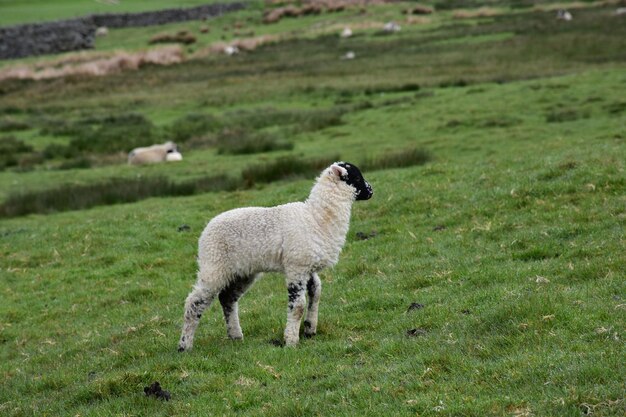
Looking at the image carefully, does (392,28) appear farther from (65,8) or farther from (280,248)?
(280,248)

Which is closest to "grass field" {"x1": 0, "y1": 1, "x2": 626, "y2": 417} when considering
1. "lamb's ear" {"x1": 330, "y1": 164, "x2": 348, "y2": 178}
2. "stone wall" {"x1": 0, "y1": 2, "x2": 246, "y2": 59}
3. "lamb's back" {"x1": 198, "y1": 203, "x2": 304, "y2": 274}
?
"lamb's back" {"x1": 198, "y1": 203, "x2": 304, "y2": 274}

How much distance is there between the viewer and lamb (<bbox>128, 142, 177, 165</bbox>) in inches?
1255

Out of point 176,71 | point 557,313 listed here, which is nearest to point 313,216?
point 557,313

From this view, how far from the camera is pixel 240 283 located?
1156 cm

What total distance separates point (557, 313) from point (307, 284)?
3564 millimetres

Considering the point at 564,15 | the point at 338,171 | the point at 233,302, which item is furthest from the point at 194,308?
the point at 564,15

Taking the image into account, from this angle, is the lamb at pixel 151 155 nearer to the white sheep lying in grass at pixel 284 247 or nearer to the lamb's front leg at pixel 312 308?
the white sheep lying in grass at pixel 284 247

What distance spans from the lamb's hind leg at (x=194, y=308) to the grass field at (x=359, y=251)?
50 cm

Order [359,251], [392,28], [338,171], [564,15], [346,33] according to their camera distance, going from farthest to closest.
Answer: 1. [346,33]
2. [392,28]
3. [564,15]
4. [359,251]
5. [338,171]

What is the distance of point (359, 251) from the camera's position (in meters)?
16.5

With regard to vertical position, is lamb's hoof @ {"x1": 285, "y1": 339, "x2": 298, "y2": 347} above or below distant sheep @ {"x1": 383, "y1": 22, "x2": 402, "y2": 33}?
above

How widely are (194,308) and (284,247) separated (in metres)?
1.63

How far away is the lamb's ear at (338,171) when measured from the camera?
11438 mm

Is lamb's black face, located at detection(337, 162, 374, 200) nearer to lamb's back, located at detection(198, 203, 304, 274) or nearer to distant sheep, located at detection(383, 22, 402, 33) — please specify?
lamb's back, located at detection(198, 203, 304, 274)
